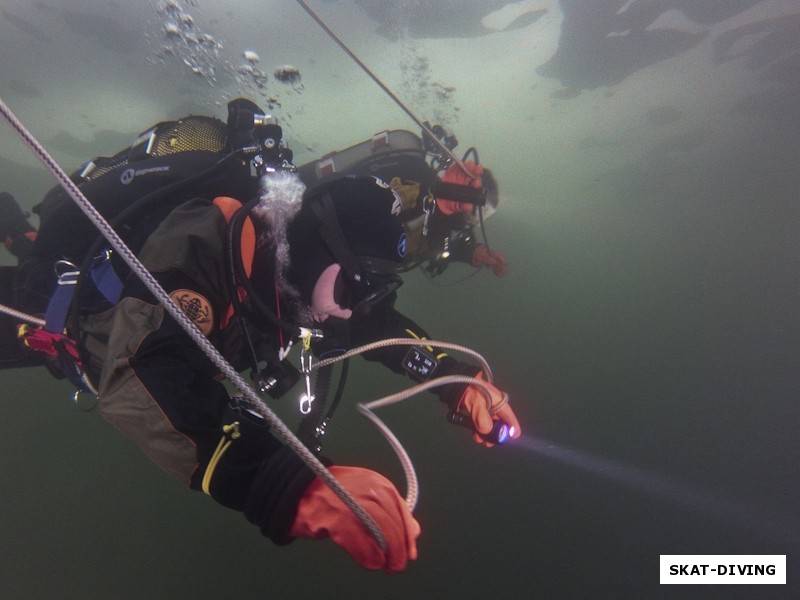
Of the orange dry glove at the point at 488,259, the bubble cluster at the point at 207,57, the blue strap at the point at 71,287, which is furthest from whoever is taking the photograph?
the bubble cluster at the point at 207,57

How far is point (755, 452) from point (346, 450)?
1251 cm

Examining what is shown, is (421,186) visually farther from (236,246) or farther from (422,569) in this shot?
(422,569)

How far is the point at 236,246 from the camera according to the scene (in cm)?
177

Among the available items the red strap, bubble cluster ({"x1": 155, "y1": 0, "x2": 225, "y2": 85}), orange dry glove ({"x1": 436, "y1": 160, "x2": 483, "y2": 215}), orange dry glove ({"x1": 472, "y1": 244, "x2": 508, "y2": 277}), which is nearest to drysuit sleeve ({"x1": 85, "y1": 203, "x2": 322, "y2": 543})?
the red strap

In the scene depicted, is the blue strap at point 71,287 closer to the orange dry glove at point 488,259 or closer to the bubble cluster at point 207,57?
the orange dry glove at point 488,259

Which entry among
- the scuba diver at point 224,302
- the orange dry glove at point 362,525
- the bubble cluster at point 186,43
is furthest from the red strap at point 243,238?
the bubble cluster at point 186,43

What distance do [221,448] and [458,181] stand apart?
450 cm

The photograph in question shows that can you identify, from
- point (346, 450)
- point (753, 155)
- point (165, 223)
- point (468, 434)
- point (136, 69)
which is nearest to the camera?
point (165, 223)

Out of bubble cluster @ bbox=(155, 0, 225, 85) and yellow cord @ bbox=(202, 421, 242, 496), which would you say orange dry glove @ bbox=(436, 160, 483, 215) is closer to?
yellow cord @ bbox=(202, 421, 242, 496)

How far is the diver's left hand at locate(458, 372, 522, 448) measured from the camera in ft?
8.91

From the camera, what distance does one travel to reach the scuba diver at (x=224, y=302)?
112cm

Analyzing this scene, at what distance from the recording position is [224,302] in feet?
5.97

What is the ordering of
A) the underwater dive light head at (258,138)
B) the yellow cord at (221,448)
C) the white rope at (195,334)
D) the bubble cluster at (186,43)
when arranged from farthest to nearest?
the bubble cluster at (186,43)
the underwater dive light head at (258,138)
the yellow cord at (221,448)
the white rope at (195,334)

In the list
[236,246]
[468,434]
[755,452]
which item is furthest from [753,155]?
[236,246]
